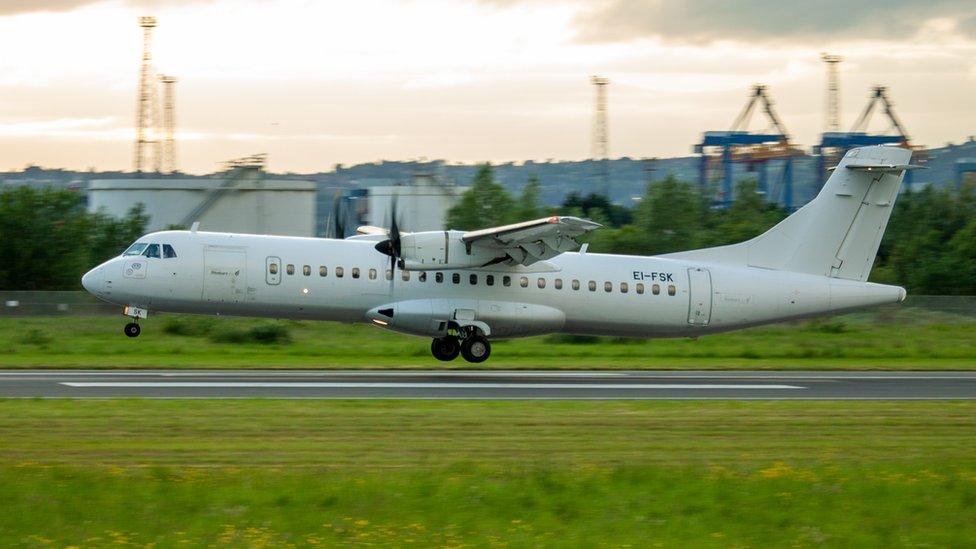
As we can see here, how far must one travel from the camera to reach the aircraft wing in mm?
23938

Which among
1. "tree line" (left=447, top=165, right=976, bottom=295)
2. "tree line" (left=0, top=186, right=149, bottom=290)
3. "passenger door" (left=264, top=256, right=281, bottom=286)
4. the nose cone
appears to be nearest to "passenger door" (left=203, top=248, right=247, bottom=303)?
"passenger door" (left=264, top=256, right=281, bottom=286)

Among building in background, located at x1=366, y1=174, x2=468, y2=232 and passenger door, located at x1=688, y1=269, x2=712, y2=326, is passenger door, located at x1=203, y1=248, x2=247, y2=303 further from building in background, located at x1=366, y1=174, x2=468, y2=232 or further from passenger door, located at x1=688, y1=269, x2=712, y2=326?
building in background, located at x1=366, y1=174, x2=468, y2=232

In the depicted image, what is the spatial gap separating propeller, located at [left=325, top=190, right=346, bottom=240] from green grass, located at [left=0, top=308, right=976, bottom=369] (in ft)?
10.9

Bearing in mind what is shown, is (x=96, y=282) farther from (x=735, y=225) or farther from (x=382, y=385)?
(x=735, y=225)

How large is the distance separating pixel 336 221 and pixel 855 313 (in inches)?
674

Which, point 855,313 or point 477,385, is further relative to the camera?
point 855,313

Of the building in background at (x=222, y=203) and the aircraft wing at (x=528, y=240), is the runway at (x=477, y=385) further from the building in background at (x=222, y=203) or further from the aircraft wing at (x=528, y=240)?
the building in background at (x=222, y=203)

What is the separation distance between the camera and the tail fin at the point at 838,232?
27812 millimetres

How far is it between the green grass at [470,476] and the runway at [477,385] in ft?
6.31

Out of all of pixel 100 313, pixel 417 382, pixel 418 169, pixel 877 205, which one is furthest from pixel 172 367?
pixel 418 169

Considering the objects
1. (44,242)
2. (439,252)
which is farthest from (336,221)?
(44,242)

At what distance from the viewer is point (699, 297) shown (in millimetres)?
27094

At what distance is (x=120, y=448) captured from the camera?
13.0 metres

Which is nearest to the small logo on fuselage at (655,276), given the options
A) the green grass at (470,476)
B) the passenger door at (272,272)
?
the passenger door at (272,272)
